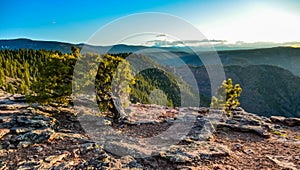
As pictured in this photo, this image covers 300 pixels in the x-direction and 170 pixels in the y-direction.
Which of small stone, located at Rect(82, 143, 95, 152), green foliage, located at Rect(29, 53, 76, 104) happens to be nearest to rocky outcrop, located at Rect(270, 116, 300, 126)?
small stone, located at Rect(82, 143, 95, 152)

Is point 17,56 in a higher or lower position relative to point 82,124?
higher

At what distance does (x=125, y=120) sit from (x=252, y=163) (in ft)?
42.5

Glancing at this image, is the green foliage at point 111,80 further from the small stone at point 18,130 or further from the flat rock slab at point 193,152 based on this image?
the flat rock slab at point 193,152

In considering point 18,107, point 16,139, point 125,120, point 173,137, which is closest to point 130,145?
point 173,137

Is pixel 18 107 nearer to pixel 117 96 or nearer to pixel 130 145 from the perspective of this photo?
pixel 117 96

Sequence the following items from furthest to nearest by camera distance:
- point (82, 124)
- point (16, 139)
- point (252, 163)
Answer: point (82, 124)
point (16, 139)
point (252, 163)

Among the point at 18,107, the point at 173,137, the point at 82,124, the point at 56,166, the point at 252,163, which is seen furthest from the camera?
the point at 18,107

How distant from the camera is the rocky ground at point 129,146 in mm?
13625

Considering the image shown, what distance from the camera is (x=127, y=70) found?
24016 millimetres

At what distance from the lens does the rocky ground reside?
13.6 m

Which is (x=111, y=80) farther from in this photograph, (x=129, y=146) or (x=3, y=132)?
(x=3, y=132)

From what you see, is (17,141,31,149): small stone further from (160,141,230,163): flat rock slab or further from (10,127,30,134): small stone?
(160,141,230,163): flat rock slab

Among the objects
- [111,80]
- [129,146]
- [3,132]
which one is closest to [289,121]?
[111,80]

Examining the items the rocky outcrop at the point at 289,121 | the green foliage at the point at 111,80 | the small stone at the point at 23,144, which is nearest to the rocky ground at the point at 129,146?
the small stone at the point at 23,144
